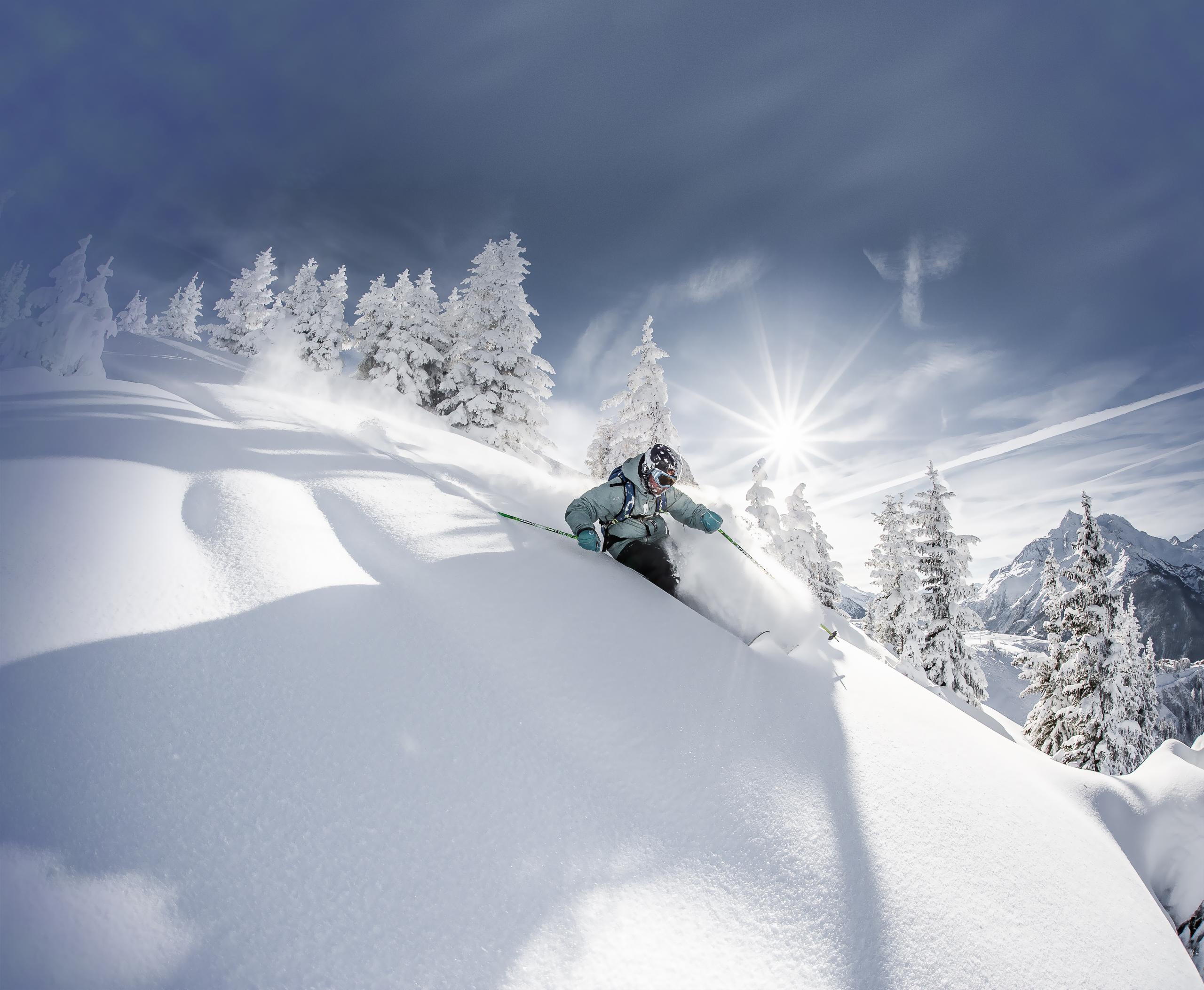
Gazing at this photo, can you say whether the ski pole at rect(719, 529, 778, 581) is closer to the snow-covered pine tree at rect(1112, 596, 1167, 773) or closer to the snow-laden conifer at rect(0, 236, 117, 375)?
the snow-laden conifer at rect(0, 236, 117, 375)

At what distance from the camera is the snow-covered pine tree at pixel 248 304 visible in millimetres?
37469

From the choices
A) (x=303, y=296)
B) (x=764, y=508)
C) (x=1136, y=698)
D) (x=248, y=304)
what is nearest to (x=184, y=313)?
(x=248, y=304)

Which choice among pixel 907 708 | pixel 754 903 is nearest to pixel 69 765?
pixel 754 903

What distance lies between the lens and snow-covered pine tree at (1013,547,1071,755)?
57.9ft

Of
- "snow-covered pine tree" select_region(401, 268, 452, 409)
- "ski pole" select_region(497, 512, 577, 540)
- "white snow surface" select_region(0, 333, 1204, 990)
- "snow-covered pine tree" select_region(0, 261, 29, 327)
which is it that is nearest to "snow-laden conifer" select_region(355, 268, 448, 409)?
"snow-covered pine tree" select_region(401, 268, 452, 409)

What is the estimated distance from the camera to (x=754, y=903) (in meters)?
1.92

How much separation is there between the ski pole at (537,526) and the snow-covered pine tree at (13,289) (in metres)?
4.97

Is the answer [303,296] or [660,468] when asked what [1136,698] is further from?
[303,296]

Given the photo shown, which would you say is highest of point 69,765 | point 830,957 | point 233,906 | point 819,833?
point 69,765

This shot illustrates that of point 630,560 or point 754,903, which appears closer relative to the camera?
point 754,903

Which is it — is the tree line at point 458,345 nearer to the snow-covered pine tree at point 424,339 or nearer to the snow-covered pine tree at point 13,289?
the snow-covered pine tree at point 424,339

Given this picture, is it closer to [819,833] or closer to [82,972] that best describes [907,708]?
[819,833]

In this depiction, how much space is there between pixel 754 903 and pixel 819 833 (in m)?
0.54

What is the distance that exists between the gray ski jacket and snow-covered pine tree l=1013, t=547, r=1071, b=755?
1994cm
